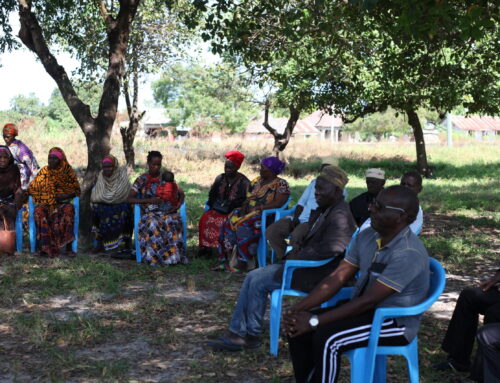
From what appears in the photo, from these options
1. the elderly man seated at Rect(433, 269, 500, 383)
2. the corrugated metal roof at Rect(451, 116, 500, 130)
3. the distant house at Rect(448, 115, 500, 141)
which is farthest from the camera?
the corrugated metal roof at Rect(451, 116, 500, 130)

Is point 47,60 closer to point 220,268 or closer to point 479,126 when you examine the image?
point 220,268

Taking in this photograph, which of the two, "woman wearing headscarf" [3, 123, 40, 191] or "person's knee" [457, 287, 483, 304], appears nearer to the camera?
"person's knee" [457, 287, 483, 304]

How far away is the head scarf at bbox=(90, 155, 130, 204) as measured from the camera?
7844 mm

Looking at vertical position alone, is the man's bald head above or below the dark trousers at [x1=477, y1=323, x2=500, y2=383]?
above

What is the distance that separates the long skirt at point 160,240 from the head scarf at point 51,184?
1124mm

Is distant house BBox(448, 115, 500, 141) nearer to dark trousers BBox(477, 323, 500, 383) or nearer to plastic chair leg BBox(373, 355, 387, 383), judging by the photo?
plastic chair leg BBox(373, 355, 387, 383)

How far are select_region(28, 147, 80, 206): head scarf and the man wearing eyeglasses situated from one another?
17.1 ft

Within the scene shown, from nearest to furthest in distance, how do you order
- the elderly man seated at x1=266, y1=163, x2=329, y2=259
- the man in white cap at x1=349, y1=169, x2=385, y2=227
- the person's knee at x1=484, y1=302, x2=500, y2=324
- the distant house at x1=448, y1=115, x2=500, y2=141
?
the person's knee at x1=484, y1=302, x2=500, y2=324, the man in white cap at x1=349, y1=169, x2=385, y2=227, the elderly man seated at x1=266, y1=163, x2=329, y2=259, the distant house at x1=448, y1=115, x2=500, y2=141

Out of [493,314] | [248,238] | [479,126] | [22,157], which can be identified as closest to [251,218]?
[248,238]

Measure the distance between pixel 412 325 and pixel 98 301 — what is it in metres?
3.44

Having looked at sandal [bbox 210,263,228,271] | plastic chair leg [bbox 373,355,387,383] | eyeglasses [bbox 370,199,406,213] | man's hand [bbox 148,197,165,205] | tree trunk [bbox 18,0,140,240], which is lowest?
sandal [bbox 210,263,228,271]

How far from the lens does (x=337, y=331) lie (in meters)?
3.16

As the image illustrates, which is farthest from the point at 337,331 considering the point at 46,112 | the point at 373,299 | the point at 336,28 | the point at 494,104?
the point at 46,112

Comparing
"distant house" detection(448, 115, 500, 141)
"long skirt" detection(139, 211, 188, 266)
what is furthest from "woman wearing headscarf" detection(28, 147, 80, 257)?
"distant house" detection(448, 115, 500, 141)
